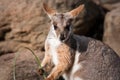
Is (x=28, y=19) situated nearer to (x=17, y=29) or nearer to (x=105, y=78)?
(x=17, y=29)

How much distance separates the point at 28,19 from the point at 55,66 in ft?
9.38

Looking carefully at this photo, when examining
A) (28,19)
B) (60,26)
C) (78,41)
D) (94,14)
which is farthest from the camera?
(94,14)

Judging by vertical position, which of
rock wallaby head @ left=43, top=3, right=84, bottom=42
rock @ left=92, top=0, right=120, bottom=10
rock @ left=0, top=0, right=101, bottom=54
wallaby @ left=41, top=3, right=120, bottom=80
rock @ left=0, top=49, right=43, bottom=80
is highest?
rock wallaby head @ left=43, top=3, right=84, bottom=42

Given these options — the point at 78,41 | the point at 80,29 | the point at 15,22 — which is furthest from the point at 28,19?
Answer: the point at 78,41

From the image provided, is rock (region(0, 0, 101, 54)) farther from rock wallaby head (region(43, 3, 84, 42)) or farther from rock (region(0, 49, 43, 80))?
rock wallaby head (region(43, 3, 84, 42))

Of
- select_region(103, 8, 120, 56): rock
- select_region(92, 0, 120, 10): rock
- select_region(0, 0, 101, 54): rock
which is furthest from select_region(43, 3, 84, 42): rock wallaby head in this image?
select_region(92, 0, 120, 10): rock

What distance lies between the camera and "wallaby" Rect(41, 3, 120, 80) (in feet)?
20.6

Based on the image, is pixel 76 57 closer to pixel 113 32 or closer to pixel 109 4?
pixel 113 32

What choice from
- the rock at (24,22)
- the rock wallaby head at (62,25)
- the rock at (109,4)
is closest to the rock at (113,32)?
the rock at (24,22)

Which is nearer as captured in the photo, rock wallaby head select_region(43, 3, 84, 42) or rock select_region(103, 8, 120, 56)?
rock wallaby head select_region(43, 3, 84, 42)

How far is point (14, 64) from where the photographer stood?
22.4 ft

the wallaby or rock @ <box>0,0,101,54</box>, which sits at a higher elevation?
the wallaby

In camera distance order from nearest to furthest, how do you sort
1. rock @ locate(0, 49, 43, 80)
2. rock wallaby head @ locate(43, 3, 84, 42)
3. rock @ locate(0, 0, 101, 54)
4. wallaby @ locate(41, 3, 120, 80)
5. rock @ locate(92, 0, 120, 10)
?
rock wallaby head @ locate(43, 3, 84, 42)
wallaby @ locate(41, 3, 120, 80)
rock @ locate(0, 49, 43, 80)
rock @ locate(0, 0, 101, 54)
rock @ locate(92, 0, 120, 10)

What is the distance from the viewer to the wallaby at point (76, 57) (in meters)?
6.27
